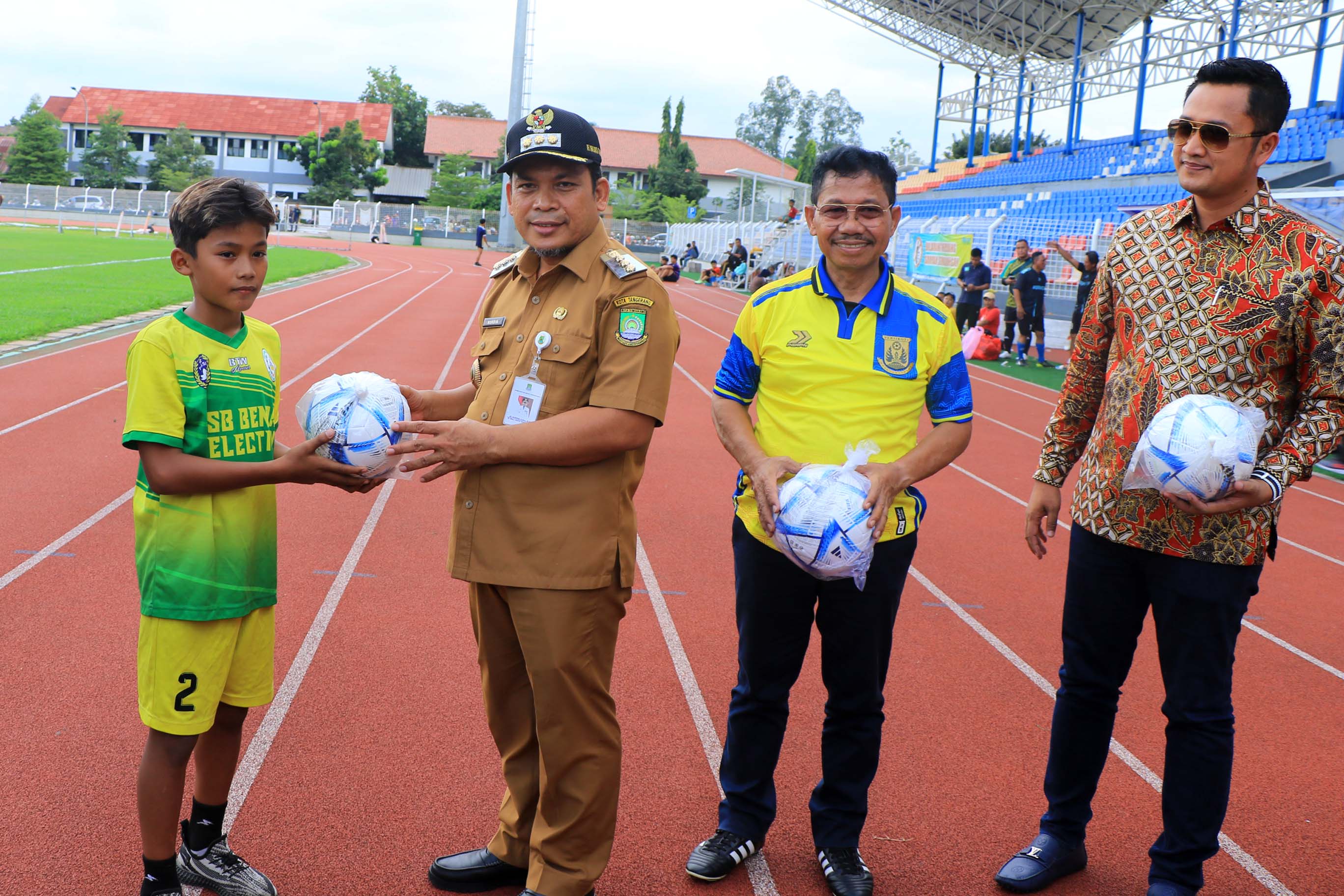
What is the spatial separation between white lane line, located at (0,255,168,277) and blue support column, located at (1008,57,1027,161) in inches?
1037

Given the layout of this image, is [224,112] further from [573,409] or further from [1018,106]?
[573,409]

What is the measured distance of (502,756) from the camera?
109 inches

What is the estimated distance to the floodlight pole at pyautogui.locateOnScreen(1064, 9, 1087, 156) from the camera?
30281mm

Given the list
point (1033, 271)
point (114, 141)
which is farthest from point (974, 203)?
point (114, 141)

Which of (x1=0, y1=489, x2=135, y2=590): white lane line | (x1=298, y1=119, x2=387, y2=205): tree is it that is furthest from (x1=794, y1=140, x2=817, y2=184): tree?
(x1=0, y1=489, x2=135, y2=590): white lane line

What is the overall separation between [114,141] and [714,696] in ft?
221

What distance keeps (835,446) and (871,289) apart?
0.42 meters

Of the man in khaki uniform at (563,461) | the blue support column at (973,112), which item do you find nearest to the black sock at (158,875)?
the man in khaki uniform at (563,461)

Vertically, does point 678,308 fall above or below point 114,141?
below

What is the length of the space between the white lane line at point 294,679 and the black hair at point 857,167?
0.90 m

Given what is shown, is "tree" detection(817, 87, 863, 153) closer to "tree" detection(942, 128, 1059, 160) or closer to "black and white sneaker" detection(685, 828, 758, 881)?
"tree" detection(942, 128, 1059, 160)

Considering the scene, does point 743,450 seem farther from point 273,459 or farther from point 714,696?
point 714,696

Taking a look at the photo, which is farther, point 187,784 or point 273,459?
point 187,784

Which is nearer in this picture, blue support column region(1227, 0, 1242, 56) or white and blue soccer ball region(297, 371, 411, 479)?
white and blue soccer ball region(297, 371, 411, 479)
